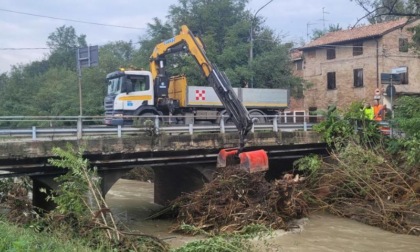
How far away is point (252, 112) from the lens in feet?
76.2

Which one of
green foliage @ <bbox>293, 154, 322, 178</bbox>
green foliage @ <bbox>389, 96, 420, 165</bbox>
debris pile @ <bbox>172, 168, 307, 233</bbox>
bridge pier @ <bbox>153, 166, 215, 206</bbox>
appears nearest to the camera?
debris pile @ <bbox>172, 168, 307, 233</bbox>

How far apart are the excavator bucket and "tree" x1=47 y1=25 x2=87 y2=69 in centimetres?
6370

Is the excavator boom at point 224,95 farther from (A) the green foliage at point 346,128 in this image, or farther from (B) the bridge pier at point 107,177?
(A) the green foliage at point 346,128

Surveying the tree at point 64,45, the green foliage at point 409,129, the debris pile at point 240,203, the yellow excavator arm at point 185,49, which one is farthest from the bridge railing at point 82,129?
the tree at point 64,45

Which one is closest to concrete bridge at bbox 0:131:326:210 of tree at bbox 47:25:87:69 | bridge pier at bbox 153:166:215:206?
bridge pier at bbox 153:166:215:206

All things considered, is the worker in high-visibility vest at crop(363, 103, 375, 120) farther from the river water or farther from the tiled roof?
the tiled roof

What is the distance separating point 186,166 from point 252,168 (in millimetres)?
3572

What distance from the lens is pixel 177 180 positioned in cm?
1972

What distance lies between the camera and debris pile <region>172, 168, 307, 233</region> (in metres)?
13.5

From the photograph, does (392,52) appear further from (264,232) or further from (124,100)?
(264,232)

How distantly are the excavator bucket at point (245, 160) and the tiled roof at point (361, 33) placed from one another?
22571 millimetres

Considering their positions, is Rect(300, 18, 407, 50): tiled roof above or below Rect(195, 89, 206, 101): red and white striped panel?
above

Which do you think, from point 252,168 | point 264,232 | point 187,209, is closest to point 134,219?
point 187,209

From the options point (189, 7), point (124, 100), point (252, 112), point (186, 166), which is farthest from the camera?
point (189, 7)
